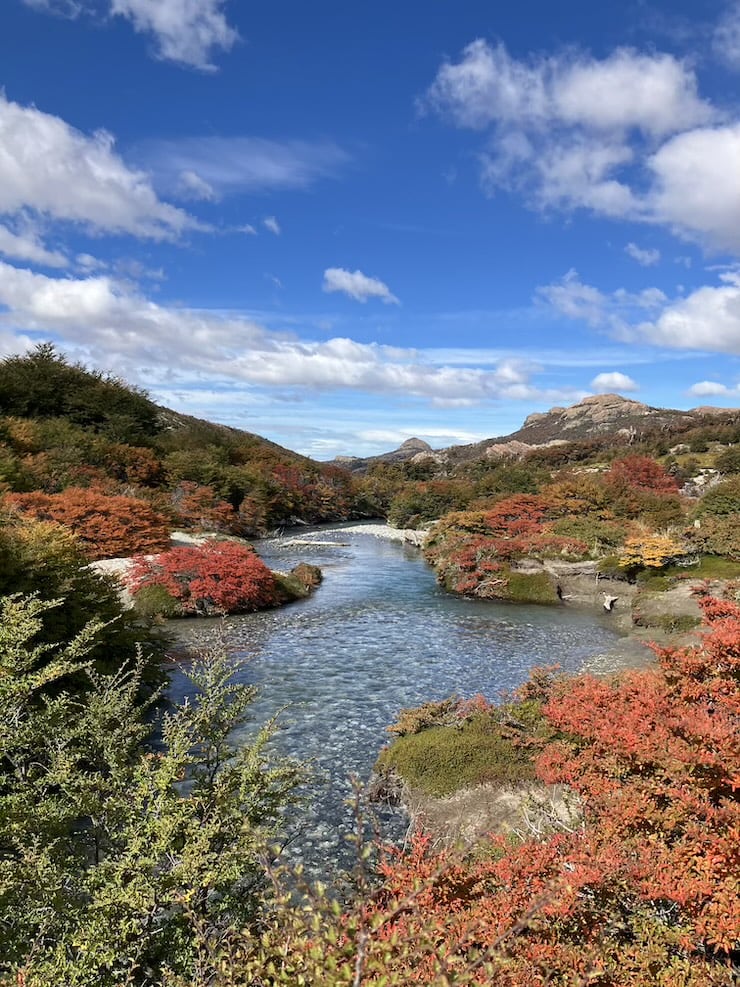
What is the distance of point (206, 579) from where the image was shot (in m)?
23.5

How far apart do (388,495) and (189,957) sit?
71629 millimetres

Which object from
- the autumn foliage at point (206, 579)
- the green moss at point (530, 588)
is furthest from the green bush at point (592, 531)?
the autumn foliage at point (206, 579)

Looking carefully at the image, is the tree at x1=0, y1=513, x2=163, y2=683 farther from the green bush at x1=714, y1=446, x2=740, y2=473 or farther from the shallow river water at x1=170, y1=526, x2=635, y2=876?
the green bush at x1=714, y1=446, x2=740, y2=473

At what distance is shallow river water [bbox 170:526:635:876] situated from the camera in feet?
37.3

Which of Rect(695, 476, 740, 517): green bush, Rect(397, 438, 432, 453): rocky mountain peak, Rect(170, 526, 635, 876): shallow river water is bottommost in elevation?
Rect(170, 526, 635, 876): shallow river water

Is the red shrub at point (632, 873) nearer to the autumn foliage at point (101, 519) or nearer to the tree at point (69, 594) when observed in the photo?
the tree at point (69, 594)

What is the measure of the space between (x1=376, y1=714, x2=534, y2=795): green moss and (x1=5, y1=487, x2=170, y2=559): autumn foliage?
19687 mm

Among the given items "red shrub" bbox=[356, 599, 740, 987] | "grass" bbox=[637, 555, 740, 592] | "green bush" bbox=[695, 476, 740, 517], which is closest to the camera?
"red shrub" bbox=[356, 599, 740, 987]

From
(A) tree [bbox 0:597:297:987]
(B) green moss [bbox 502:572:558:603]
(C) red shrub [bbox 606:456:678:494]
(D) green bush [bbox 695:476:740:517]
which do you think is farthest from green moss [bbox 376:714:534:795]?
(C) red shrub [bbox 606:456:678:494]

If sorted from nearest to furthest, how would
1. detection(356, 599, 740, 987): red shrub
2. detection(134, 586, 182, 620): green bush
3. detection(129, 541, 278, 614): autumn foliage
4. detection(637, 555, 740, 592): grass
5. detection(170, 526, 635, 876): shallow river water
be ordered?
detection(356, 599, 740, 987): red shrub < detection(170, 526, 635, 876): shallow river water < detection(134, 586, 182, 620): green bush < detection(129, 541, 278, 614): autumn foliage < detection(637, 555, 740, 592): grass

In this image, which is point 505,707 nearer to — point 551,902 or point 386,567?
point 551,902

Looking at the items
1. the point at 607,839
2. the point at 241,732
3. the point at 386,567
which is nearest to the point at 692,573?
the point at 386,567

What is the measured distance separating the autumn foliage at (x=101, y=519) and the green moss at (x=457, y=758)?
1969 cm

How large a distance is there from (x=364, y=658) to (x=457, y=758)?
312 inches
